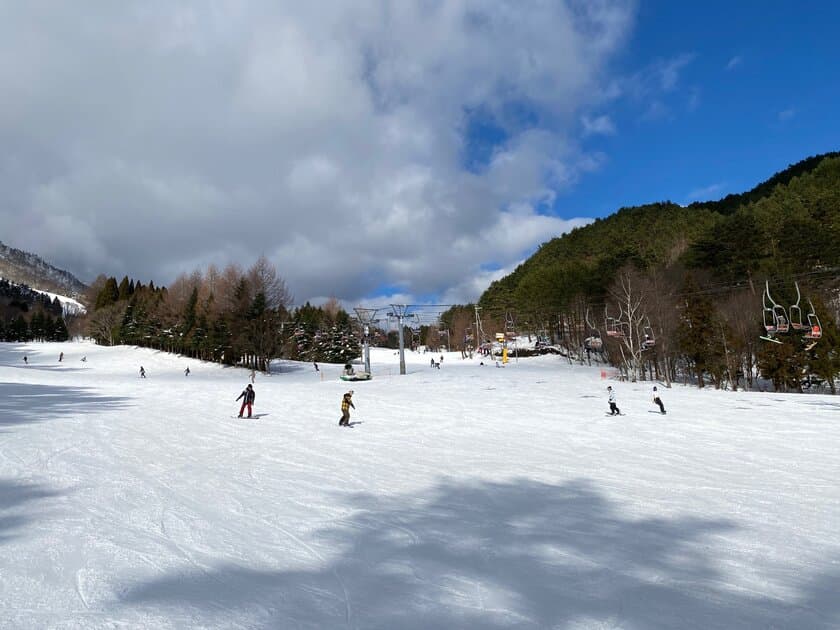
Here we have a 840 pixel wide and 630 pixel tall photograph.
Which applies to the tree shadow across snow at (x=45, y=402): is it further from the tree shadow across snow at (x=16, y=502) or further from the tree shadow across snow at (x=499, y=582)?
the tree shadow across snow at (x=499, y=582)

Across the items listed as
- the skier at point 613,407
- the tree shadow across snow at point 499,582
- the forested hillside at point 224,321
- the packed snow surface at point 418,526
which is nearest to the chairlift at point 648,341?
the skier at point 613,407

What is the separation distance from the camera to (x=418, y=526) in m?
7.92

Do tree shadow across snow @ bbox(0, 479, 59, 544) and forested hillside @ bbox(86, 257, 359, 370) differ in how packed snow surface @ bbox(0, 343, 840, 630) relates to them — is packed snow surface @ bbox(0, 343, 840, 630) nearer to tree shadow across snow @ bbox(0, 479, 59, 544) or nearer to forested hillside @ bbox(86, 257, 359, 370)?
tree shadow across snow @ bbox(0, 479, 59, 544)

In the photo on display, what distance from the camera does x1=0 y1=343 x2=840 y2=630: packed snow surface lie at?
5059 millimetres

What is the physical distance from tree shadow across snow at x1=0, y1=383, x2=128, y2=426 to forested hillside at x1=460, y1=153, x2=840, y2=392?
35231 mm

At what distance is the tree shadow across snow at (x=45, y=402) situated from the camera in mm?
19750

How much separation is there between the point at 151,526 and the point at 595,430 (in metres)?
15.8

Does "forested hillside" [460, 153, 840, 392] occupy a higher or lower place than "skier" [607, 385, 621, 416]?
higher

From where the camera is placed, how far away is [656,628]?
4.74 metres

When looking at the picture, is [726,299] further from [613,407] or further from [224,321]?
[224,321]

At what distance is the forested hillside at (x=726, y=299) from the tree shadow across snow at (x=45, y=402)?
35.2m

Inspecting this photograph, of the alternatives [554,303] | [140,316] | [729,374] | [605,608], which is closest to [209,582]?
[605,608]

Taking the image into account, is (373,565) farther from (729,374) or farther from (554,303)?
(554,303)

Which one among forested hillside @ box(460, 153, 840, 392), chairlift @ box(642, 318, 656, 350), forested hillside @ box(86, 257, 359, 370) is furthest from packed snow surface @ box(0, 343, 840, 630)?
forested hillside @ box(86, 257, 359, 370)
